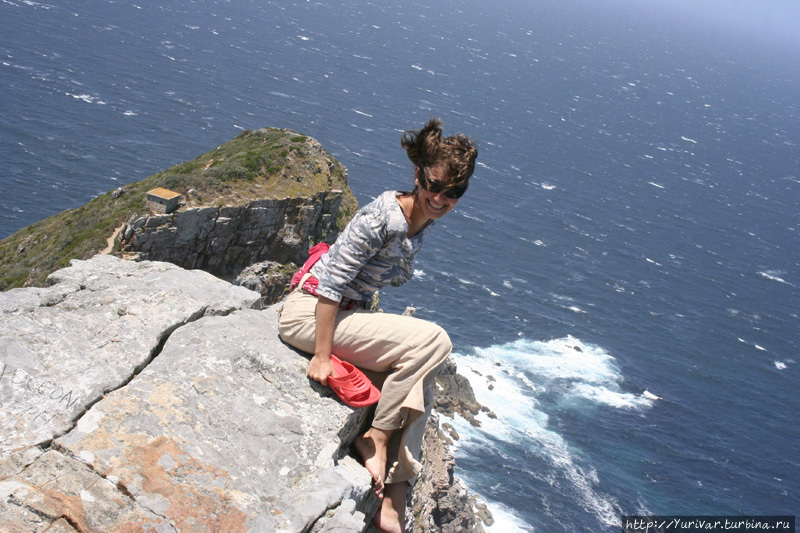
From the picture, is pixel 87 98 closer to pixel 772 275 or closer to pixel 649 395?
pixel 649 395

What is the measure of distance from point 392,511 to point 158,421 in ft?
9.82

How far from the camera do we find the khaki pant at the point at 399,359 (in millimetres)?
7914

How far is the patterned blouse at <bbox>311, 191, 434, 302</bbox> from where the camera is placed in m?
7.70

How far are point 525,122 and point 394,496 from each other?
477 feet

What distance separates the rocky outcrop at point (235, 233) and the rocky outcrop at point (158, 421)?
101 ft

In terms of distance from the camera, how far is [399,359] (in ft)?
26.2

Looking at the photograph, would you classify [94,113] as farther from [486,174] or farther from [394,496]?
[394,496]

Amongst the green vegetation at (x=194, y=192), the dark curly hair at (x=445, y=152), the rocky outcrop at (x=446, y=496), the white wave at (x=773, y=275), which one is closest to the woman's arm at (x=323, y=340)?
the dark curly hair at (x=445, y=152)

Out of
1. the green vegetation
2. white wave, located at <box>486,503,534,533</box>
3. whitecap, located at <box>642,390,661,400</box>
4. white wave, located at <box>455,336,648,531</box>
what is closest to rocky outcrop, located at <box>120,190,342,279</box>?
the green vegetation

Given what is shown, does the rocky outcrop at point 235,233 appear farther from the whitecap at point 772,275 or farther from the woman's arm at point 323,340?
the whitecap at point 772,275

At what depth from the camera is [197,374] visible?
782cm

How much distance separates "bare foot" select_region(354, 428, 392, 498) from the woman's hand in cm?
86

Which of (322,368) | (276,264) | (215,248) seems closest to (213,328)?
(322,368)

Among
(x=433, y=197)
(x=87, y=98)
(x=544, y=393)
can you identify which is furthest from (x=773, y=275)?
(x=433, y=197)
